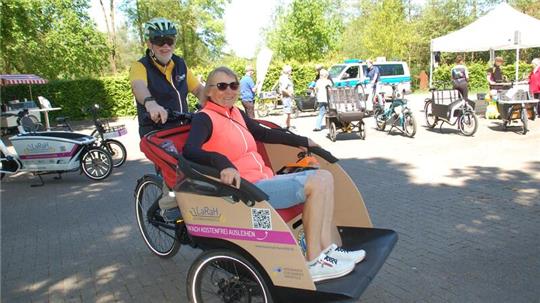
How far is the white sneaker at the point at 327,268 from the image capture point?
2748 mm

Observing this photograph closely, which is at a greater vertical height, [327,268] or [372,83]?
[372,83]

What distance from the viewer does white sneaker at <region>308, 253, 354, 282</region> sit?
2.75 metres

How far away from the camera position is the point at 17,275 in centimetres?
423

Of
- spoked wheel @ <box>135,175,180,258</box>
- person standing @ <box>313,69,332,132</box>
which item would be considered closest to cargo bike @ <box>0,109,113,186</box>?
spoked wheel @ <box>135,175,180,258</box>

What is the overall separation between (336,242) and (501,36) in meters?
15.0

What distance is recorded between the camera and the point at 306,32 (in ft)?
106

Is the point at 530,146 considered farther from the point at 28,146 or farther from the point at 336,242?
the point at 28,146

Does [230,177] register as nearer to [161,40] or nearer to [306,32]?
[161,40]

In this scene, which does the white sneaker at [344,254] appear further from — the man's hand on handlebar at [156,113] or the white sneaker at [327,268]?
the man's hand on handlebar at [156,113]

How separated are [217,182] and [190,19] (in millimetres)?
37129

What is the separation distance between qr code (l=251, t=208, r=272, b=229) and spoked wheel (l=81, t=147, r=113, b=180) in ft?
20.8

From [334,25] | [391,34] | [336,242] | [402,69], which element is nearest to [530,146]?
[336,242]

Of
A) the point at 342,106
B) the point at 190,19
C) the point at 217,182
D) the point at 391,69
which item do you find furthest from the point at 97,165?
the point at 190,19

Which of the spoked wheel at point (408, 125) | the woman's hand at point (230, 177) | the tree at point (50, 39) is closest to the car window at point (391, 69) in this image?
the spoked wheel at point (408, 125)
